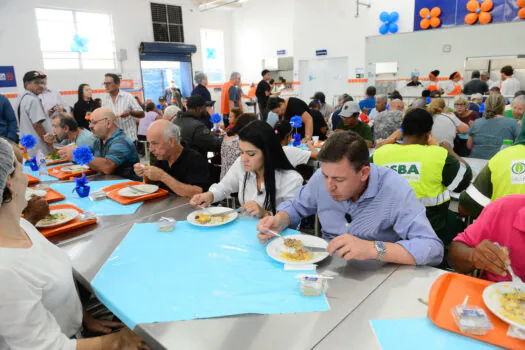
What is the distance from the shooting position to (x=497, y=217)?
1.46 m

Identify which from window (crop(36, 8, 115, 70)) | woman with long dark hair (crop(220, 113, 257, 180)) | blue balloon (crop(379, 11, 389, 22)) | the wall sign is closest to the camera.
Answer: woman with long dark hair (crop(220, 113, 257, 180))

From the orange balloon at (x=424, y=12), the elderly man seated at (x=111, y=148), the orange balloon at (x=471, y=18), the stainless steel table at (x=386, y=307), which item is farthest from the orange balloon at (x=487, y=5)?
the stainless steel table at (x=386, y=307)

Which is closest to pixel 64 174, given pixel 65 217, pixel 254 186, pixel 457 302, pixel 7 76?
pixel 65 217

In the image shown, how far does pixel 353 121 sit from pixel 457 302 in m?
3.77

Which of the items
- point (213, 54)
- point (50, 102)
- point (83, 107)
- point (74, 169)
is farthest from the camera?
point (213, 54)

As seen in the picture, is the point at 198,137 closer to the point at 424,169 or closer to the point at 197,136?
the point at 197,136

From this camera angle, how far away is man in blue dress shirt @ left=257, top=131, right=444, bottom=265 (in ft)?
4.85

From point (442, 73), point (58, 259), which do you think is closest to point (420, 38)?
point (442, 73)

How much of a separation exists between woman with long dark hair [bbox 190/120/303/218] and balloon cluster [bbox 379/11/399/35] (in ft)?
27.5

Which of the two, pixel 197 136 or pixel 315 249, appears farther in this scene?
pixel 197 136

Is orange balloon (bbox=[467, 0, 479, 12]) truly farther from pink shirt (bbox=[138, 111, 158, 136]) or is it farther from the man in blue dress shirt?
the man in blue dress shirt

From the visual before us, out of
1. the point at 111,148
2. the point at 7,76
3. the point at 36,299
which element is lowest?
the point at 36,299

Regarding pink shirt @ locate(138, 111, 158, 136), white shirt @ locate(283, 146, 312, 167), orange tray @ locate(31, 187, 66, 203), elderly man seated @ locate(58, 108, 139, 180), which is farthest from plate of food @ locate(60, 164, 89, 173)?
pink shirt @ locate(138, 111, 158, 136)

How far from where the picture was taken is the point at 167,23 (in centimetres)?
1134
